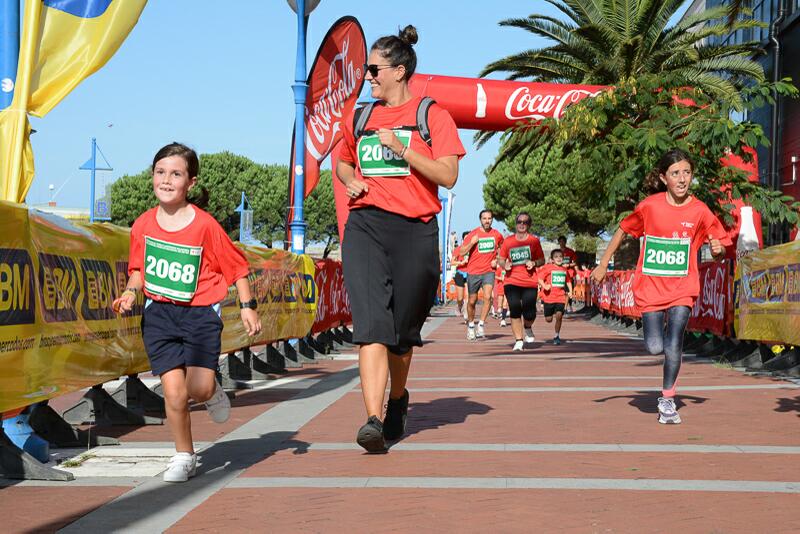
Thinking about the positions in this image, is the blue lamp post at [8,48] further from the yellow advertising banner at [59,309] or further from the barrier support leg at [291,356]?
the barrier support leg at [291,356]

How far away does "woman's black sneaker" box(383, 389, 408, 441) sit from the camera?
676 cm

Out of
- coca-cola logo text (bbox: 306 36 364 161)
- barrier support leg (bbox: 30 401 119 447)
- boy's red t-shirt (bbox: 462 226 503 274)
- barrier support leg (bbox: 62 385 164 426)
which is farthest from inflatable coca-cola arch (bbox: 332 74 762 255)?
barrier support leg (bbox: 30 401 119 447)

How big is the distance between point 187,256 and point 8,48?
2.01 m

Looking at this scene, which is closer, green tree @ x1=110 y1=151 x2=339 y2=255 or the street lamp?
the street lamp

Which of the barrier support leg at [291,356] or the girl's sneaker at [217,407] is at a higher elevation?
the girl's sneaker at [217,407]

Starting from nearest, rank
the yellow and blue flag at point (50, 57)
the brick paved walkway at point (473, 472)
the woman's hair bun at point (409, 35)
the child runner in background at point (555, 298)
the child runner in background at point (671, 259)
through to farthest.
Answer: the brick paved walkway at point (473, 472) → the yellow and blue flag at point (50, 57) → the woman's hair bun at point (409, 35) → the child runner in background at point (671, 259) → the child runner in background at point (555, 298)

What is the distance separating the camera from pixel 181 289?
5.64 metres

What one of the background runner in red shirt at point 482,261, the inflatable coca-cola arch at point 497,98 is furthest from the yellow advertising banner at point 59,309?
the inflatable coca-cola arch at point 497,98

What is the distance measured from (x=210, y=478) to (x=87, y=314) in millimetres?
1881

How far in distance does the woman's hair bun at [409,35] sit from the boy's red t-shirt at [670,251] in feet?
7.39

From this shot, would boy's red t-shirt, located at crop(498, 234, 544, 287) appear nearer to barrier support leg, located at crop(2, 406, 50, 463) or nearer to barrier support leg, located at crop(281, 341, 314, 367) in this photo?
barrier support leg, located at crop(281, 341, 314, 367)

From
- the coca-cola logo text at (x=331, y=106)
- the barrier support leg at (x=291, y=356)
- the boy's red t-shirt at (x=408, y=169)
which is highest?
the coca-cola logo text at (x=331, y=106)

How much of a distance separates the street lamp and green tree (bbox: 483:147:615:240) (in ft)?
160

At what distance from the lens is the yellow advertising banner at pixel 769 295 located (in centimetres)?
1156
